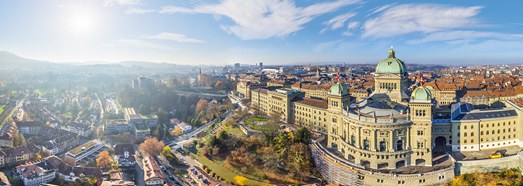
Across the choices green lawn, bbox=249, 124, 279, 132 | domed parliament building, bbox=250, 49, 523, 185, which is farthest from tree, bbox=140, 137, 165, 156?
domed parliament building, bbox=250, 49, 523, 185

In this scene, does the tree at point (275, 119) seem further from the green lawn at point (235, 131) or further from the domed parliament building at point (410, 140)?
the domed parliament building at point (410, 140)

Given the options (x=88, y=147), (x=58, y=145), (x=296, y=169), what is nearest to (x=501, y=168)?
(x=296, y=169)

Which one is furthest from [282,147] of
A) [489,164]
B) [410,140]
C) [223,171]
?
[489,164]

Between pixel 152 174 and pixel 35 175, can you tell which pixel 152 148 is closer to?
pixel 152 174

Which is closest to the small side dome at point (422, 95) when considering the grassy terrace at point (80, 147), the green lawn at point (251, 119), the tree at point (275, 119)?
the tree at point (275, 119)

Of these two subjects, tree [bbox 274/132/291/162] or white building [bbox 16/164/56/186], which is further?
tree [bbox 274/132/291/162]

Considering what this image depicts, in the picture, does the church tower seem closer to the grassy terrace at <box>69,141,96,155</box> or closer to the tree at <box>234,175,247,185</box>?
the tree at <box>234,175,247,185</box>

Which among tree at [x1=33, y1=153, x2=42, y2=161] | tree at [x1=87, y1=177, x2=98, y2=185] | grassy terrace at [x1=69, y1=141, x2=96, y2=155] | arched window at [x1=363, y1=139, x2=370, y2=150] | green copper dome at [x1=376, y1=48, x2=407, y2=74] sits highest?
green copper dome at [x1=376, y1=48, x2=407, y2=74]
